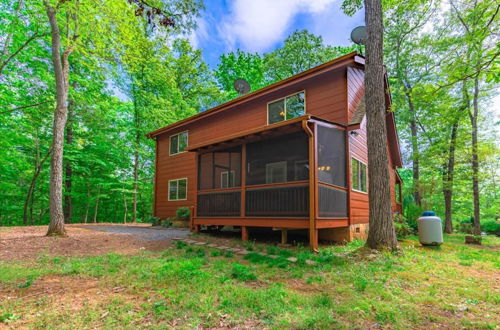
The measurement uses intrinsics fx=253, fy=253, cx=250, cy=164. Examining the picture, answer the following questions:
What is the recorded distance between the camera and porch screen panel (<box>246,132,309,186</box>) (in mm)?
7289

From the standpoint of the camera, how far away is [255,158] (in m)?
7.94

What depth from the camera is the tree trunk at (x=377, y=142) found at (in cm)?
577

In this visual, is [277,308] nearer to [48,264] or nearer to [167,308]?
[167,308]

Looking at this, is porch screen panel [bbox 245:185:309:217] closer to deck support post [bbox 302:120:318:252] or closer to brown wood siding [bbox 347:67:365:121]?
deck support post [bbox 302:120:318:252]

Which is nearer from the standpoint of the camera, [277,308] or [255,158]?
[277,308]

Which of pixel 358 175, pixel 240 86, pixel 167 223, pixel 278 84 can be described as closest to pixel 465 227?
pixel 358 175

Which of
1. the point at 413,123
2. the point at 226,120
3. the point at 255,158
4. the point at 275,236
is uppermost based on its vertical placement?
the point at 413,123

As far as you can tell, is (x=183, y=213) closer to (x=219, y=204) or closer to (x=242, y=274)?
(x=219, y=204)

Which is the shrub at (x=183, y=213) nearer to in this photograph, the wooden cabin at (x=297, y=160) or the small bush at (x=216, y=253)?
the wooden cabin at (x=297, y=160)

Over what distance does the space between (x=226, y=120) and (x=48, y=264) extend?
8.64 metres

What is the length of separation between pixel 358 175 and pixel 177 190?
891cm

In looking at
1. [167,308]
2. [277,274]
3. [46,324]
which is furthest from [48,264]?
[277,274]

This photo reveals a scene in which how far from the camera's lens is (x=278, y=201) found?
22.4 ft

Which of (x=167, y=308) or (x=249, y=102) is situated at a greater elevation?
(x=249, y=102)
